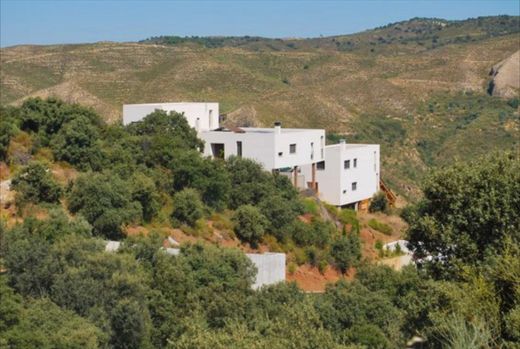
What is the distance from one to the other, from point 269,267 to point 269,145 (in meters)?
11.1

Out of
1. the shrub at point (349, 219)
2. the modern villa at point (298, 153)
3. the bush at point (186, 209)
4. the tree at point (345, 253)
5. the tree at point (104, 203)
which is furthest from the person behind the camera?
the shrub at point (349, 219)

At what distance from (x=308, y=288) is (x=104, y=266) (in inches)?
467

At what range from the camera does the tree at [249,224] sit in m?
31.9

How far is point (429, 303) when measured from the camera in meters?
15.1

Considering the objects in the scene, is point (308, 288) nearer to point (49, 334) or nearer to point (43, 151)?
point (43, 151)

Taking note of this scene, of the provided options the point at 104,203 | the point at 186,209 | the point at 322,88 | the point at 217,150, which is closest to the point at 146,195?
the point at 186,209

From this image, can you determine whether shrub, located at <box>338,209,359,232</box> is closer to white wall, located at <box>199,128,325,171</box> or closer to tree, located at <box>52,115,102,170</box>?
white wall, located at <box>199,128,325,171</box>

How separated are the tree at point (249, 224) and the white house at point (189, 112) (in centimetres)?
892

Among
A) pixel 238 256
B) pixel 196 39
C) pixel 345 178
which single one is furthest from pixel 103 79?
pixel 196 39

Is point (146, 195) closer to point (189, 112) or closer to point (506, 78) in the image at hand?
point (189, 112)

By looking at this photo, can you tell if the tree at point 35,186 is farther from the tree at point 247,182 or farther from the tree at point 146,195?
the tree at point 247,182

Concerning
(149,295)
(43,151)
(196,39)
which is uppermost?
(196,39)

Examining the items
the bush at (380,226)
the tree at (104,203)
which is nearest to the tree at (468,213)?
the tree at (104,203)

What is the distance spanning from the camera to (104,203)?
1080 inches
